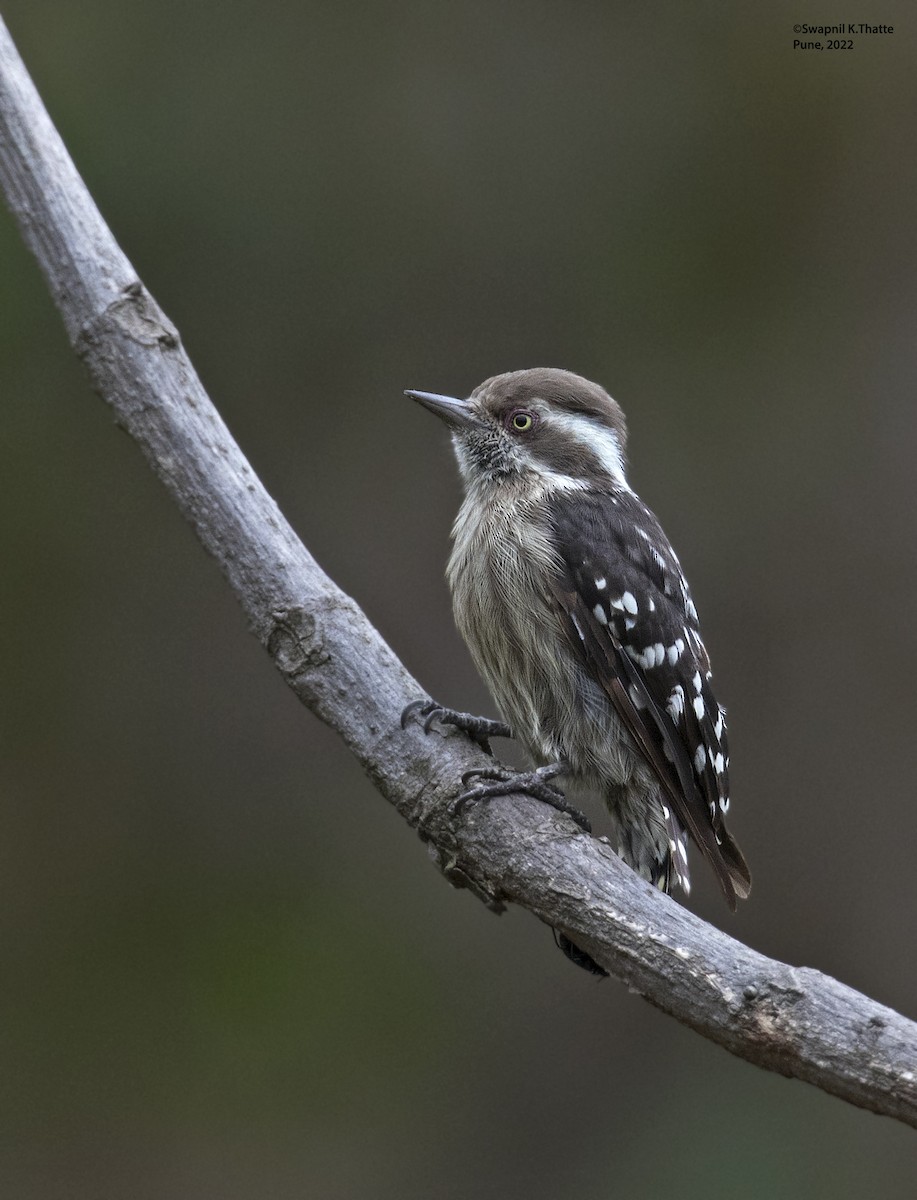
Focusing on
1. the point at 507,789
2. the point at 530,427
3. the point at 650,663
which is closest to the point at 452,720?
the point at 507,789

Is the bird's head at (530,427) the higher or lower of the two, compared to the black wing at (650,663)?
higher

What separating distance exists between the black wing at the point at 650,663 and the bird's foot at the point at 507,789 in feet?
1.38

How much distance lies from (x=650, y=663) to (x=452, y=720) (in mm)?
552

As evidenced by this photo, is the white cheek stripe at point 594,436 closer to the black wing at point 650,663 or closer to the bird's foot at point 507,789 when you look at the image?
the black wing at point 650,663

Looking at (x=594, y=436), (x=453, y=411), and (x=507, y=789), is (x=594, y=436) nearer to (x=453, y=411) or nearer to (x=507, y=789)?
(x=453, y=411)

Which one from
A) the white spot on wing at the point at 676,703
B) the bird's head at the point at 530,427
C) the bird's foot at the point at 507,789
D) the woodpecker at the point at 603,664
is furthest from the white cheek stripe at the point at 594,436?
the bird's foot at the point at 507,789

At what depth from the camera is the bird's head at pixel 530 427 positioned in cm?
332

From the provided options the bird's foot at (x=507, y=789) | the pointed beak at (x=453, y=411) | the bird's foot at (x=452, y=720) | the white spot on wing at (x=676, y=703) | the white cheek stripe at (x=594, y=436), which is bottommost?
the bird's foot at (x=507, y=789)

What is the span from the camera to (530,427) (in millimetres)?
3340

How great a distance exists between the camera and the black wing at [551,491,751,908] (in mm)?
2941

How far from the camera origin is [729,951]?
2131 mm

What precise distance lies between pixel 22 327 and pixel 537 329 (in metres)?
2.27

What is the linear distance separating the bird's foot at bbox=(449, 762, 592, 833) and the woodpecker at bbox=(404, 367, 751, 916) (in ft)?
0.76

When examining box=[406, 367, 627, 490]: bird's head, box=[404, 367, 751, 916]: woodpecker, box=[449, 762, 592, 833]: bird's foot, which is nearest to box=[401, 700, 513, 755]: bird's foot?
box=[404, 367, 751, 916]: woodpecker
